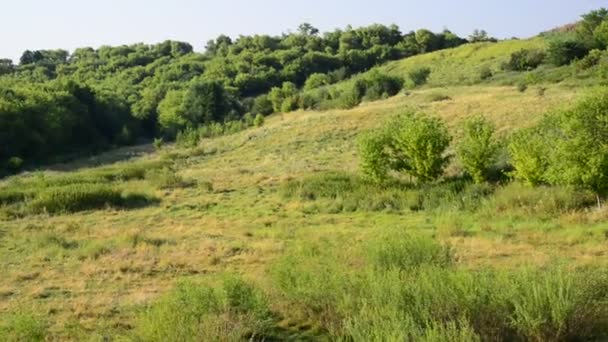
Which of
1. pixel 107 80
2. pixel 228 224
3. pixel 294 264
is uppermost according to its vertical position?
pixel 107 80

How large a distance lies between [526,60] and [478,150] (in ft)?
148

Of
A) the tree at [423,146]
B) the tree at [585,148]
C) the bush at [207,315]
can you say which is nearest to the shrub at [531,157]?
the tree at [585,148]

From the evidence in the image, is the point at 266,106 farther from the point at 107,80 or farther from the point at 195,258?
the point at 195,258

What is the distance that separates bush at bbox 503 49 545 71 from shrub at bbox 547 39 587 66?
4003mm

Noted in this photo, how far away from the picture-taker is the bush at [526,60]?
64625 mm

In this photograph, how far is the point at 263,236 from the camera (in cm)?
2020

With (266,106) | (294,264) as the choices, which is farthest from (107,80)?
(294,264)

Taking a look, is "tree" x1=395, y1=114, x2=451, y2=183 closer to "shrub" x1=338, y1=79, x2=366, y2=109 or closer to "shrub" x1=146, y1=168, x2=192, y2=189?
"shrub" x1=146, y1=168, x2=192, y2=189

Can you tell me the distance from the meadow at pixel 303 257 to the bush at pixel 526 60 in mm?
24609

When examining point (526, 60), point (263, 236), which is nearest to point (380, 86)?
point (526, 60)

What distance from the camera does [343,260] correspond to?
460 inches

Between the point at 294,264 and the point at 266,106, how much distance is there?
7552cm

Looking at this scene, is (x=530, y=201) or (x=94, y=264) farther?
(x=530, y=201)

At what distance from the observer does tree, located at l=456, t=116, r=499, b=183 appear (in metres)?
24.3
